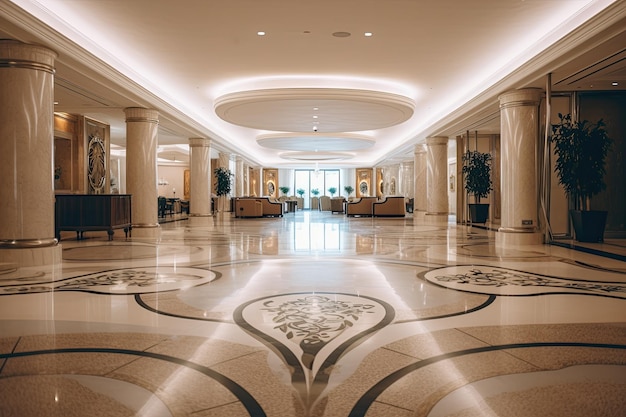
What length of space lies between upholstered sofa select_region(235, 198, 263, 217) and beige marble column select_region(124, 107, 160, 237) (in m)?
8.51

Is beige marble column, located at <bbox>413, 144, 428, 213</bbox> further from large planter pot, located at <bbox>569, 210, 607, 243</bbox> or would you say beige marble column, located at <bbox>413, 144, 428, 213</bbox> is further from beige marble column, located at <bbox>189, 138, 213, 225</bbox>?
large planter pot, located at <bbox>569, 210, 607, 243</bbox>

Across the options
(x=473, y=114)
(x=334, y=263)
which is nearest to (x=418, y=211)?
(x=473, y=114)

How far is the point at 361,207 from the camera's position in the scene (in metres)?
19.1

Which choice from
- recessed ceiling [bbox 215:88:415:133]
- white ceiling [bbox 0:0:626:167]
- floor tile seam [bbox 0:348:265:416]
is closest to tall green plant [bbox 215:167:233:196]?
recessed ceiling [bbox 215:88:415:133]

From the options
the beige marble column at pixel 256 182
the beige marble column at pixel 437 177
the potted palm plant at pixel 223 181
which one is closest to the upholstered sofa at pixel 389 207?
the beige marble column at pixel 437 177

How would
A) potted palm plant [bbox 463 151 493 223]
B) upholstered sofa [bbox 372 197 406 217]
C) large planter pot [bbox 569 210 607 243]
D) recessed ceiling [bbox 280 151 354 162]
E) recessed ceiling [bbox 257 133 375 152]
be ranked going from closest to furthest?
1. large planter pot [bbox 569 210 607 243]
2. potted palm plant [bbox 463 151 493 223]
3. recessed ceiling [bbox 257 133 375 152]
4. upholstered sofa [bbox 372 197 406 217]
5. recessed ceiling [bbox 280 151 354 162]

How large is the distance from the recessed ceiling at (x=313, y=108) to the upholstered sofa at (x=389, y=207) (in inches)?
203

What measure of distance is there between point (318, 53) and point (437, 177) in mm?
7859

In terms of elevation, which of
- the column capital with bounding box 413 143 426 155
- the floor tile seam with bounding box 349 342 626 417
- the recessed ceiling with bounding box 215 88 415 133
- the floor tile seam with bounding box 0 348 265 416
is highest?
the recessed ceiling with bounding box 215 88 415 133

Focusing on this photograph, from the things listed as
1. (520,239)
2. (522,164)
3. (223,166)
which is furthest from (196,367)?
→ (223,166)

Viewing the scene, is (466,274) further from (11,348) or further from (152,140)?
(152,140)

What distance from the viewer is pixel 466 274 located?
485 centimetres

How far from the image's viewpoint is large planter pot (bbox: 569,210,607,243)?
7.74 metres

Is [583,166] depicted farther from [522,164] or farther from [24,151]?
[24,151]
